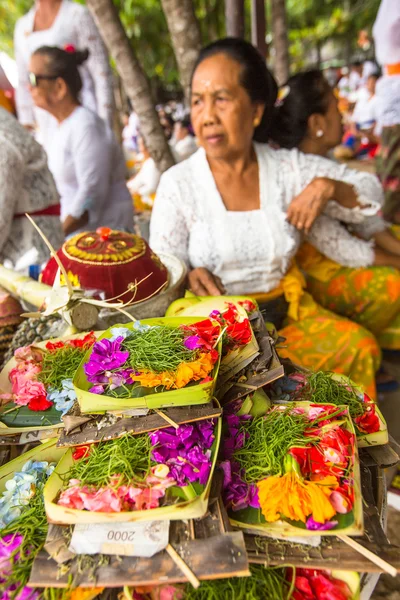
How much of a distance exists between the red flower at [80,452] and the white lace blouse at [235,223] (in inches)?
43.4

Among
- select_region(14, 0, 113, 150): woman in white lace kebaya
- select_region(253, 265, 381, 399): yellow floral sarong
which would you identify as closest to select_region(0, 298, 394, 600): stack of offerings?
select_region(253, 265, 381, 399): yellow floral sarong

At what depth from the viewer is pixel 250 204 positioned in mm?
1897

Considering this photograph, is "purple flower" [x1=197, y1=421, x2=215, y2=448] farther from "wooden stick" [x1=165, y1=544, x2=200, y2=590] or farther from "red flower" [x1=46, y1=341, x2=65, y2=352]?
"red flower" [x1=46, y1=341, x2=65, y2=352]

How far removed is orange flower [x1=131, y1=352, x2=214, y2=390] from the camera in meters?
0.80

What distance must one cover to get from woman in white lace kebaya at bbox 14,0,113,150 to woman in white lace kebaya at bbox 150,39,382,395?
2026mm

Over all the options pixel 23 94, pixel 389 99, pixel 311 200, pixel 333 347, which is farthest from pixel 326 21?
pixel 333 347

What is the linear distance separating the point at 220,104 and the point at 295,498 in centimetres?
153

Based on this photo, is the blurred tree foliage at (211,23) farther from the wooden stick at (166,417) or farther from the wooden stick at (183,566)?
the wooden stick at (183,566)

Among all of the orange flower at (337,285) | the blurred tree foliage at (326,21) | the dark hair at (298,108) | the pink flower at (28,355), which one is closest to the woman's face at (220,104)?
the dark hair at (298,108)

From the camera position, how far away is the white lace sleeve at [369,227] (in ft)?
7.54

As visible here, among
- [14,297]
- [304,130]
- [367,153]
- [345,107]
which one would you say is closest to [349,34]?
[345,107]

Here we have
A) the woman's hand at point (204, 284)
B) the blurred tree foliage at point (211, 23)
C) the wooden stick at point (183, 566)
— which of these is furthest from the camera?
the blurred tree foliage at point (211, 23)

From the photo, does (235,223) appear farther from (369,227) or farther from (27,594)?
(27,594)

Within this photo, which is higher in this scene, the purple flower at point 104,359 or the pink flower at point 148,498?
the purple flower at point 104,359
